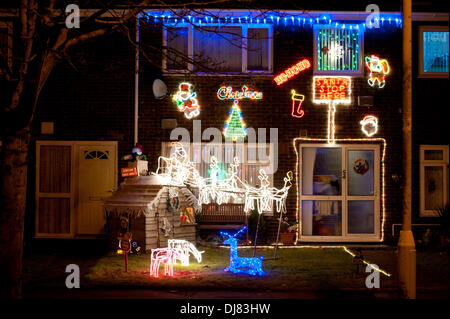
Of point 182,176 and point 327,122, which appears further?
point 327,122

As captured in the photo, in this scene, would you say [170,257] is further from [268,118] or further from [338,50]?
[338,50]

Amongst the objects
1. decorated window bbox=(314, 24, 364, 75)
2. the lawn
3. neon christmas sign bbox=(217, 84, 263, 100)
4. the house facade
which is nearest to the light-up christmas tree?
the house facade

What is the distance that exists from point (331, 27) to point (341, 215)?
17.0ft

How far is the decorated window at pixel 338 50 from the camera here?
14.0 metres

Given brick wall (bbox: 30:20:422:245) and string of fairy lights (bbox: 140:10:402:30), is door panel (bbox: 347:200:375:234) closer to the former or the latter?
brick wall (bbox: 30:20:422:245)

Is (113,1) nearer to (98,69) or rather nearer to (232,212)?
(98,69)

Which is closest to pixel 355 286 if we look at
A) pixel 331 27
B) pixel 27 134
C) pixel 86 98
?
pixel 27 134

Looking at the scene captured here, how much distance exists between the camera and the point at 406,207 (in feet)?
28.0

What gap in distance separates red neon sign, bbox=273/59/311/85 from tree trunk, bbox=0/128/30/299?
778cm

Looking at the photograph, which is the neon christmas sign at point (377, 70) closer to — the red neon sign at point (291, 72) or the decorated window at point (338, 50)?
the decorated window at point (338, 50)

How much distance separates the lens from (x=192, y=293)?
8852 millimetres

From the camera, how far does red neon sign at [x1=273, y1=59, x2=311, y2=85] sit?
13.9m

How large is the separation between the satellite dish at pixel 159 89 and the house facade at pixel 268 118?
4cm

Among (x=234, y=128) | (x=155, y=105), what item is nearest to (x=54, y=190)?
(x=155, y=105)
